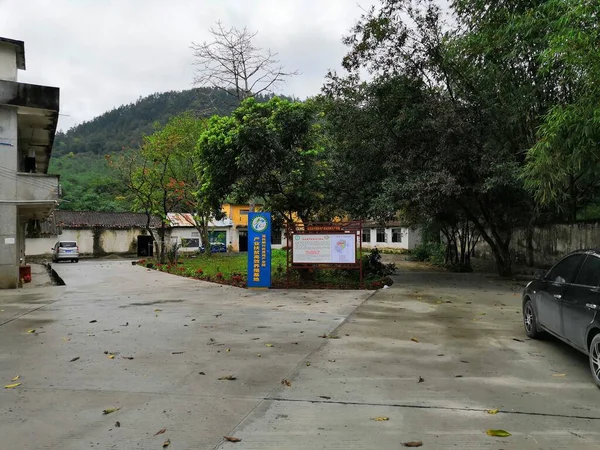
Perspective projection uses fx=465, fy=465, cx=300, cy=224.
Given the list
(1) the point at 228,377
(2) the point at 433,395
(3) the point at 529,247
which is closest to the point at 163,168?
(3) the point at 529,247

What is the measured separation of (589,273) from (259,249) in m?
9.46

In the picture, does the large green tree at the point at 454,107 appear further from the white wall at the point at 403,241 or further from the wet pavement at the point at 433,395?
the white wall at the point at 403,241

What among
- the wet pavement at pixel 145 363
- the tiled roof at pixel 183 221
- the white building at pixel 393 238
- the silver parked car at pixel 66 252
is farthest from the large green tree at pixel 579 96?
the tiled roof at pixel 183 221

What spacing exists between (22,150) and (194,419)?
18.2m

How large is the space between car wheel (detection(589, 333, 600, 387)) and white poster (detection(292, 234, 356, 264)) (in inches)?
343

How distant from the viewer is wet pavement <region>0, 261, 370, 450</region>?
3.72 meters

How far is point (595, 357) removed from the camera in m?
4.72

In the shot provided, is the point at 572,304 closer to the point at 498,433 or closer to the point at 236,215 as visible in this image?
the point at 498,433

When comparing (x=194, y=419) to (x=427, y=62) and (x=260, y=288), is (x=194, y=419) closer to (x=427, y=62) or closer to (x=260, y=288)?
(x=260, y=288)

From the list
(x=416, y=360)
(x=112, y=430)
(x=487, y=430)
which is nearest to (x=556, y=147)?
(x=416, y=360)

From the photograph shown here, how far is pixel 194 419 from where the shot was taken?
3896mm

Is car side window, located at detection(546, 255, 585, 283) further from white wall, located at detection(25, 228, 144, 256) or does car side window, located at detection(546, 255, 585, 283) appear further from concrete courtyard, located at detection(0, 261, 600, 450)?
white wall, located at detection(25, 228, 144, 256)

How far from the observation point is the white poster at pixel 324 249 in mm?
13383

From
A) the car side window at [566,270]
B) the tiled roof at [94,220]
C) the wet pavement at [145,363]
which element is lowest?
the wet pavement at [145,363]
